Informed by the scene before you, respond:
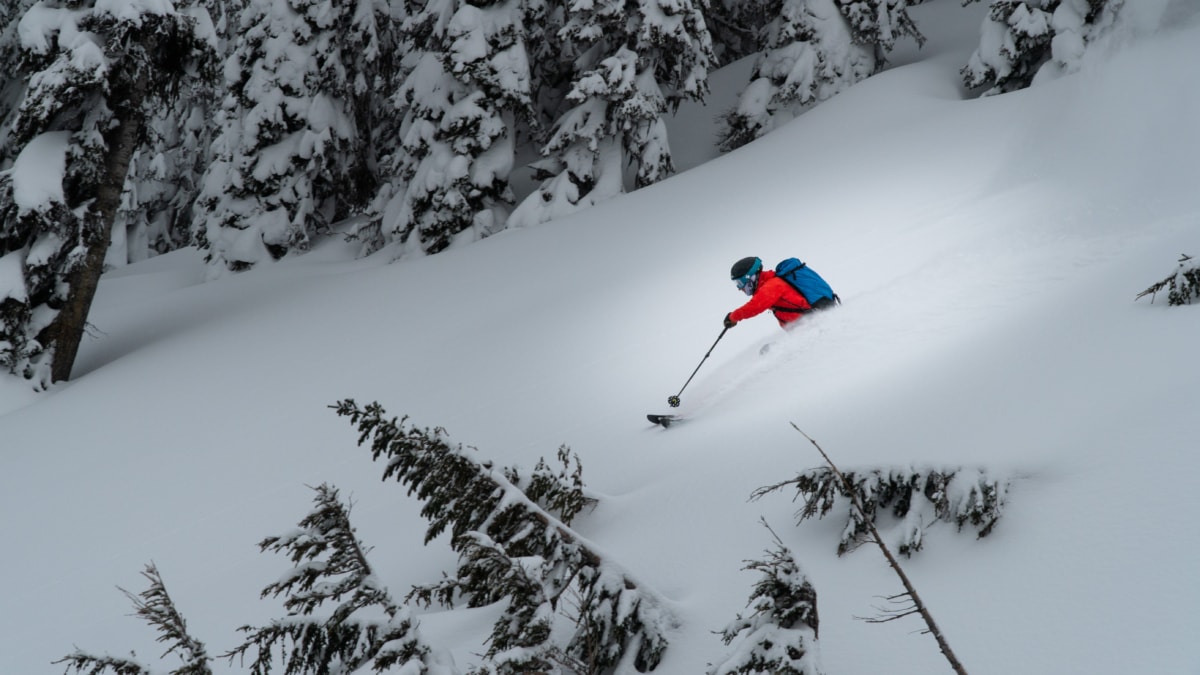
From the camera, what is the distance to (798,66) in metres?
15.0

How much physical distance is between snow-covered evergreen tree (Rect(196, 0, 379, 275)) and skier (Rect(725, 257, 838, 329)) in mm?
13028

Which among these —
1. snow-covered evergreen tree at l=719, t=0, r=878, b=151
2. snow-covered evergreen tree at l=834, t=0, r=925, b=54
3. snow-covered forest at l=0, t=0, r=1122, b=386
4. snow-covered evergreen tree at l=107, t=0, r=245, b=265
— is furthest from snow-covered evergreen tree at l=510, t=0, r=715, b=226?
snow-covered evergreen tree at l=107, t=0, r=245, b=265

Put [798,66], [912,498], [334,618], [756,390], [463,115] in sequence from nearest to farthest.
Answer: [334,618] < [912,498] < [756,390] < [463,115] < [798,66]

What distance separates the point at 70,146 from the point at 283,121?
578 cm

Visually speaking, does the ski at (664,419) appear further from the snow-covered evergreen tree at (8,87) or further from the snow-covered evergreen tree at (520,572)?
the snow-covered evergreen tree at (8,87)

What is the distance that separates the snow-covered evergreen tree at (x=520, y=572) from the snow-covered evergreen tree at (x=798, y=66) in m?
13.6

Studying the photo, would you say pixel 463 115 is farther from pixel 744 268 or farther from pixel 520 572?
pixel 520 572

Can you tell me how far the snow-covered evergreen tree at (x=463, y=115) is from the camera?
1470 cm

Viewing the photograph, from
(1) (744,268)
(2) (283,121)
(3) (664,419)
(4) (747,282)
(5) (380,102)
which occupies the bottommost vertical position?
(3) (664,419)

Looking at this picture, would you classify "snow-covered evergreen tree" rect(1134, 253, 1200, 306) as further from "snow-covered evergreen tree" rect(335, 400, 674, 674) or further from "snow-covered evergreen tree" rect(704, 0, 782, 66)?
"snow-covered evergreen tree" rect(704, 0, 782, 66)

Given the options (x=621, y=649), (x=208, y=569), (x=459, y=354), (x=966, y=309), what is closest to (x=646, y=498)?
(x=621, y=649)

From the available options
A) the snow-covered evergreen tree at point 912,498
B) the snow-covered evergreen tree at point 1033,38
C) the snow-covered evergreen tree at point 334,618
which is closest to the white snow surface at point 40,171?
the snow-covered evergreen tree at point 334,618

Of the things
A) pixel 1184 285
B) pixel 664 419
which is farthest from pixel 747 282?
pixel 1184 285

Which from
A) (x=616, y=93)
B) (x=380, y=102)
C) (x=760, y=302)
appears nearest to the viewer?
(x=760, y=302)
